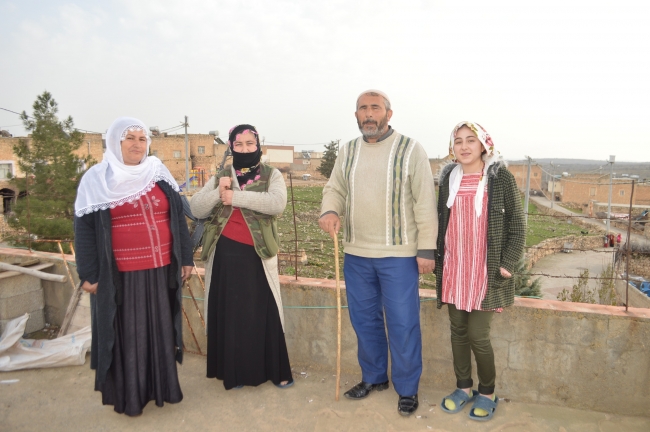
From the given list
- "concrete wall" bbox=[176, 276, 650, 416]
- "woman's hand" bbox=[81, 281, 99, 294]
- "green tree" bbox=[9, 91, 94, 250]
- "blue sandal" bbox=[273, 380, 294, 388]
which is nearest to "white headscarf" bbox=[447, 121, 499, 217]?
"concrete wall" bbox=[176, 276, 650, 416]

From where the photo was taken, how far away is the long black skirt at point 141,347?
2.48 m

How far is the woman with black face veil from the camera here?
266cm

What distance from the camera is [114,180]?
7.72ft

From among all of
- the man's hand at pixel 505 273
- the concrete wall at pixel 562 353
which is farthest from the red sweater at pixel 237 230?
the man's hand at pixel 505 273

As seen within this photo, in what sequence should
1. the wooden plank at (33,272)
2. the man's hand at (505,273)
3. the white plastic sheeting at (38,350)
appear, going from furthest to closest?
the wooden plank at (33,272) → the white plastic sheeting at (38,350) → the man's hand at (505,273)

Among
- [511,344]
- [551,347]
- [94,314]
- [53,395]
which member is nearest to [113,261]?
[94,314]

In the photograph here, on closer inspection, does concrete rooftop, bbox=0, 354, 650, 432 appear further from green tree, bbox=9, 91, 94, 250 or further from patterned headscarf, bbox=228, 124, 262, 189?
green tree, bbox=9, 91, 94, 250

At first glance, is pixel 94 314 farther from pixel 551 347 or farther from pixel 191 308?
pixel 551 347

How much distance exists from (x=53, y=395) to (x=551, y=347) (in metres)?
3.07

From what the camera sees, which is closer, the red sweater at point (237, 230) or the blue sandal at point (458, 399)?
the blue sandal at point (458, 399)

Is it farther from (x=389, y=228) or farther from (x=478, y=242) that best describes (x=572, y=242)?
(x=389, y=228)

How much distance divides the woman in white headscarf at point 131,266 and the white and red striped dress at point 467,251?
1540mm

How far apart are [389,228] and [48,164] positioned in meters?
14.7

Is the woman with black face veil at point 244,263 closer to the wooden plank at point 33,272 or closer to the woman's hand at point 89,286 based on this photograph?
the woman's hand at point 89,286
